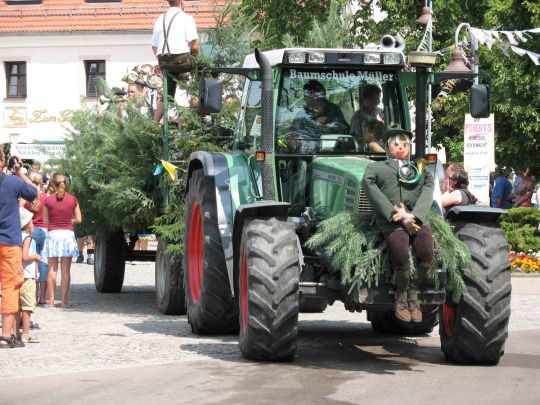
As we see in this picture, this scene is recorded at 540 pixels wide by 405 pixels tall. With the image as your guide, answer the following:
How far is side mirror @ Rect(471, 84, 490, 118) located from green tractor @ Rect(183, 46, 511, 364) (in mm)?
12

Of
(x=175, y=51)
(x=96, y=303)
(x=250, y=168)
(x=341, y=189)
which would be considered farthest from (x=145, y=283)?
(x=341, y=189)

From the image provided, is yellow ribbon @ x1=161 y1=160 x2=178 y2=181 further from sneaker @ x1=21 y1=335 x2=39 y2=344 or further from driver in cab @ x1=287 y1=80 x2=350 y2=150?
driver in cab @ x1=287 y1=80 x2=350 y2=150

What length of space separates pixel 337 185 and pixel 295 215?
801 millimetres

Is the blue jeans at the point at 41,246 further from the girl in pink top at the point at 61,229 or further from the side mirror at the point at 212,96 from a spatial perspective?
the side mirror at the point at 212,96

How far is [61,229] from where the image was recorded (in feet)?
58.4

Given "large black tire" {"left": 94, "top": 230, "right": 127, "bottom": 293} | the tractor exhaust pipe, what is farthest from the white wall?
the tractor exhaust pipe

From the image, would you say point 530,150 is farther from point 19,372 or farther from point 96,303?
point 19,372

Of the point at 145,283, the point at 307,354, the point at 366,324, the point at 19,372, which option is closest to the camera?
the point at 19,372

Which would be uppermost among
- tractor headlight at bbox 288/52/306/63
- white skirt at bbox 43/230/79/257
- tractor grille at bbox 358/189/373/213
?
tractor headlight at bbox 288/52/306/63

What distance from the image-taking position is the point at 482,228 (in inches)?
450

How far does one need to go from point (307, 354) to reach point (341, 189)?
62.8 inches

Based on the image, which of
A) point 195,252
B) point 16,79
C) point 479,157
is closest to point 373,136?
point 195,252

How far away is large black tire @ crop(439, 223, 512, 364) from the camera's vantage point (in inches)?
435

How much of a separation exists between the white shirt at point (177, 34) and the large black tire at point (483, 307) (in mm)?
5648
